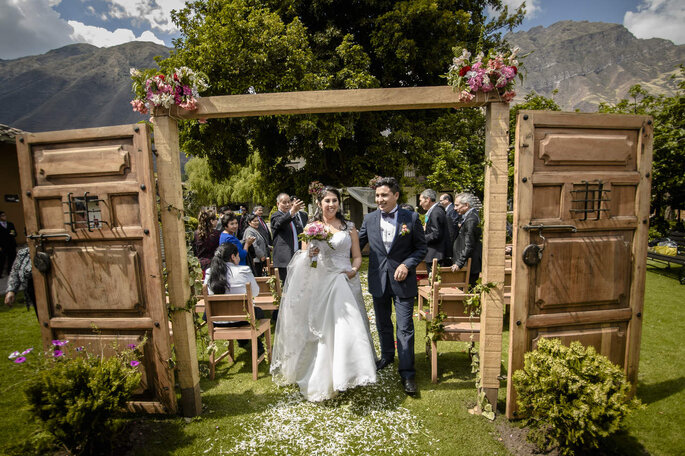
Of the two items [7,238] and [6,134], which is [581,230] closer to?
[7,238]

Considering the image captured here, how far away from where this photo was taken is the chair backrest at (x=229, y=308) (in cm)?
427

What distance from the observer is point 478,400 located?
3500 mm

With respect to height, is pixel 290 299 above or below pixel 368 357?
above

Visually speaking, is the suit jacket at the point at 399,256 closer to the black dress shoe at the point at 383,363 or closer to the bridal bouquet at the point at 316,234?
the bridal bouquet at the point at 316,234

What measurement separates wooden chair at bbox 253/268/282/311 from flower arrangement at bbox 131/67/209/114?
2599 mm

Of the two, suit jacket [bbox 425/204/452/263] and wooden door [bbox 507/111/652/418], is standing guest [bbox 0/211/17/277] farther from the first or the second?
wooden door [bbox 507/111/652/418]

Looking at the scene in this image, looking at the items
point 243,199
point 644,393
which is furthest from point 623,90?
Answer: point 644,393

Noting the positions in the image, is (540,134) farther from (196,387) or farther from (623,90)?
(623,90)

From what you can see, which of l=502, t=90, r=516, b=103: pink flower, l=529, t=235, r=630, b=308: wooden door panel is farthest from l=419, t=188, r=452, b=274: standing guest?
l=502, t=90, r=516, b=103: pink flower

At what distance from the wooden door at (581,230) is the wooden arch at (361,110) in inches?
8.4

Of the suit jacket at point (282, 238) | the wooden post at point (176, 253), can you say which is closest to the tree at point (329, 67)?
the suit jacket at point (282, 238)

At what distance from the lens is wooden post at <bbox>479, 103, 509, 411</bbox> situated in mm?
3289

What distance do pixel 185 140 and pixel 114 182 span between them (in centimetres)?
1184

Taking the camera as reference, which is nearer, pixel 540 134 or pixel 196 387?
pixel 540 134
